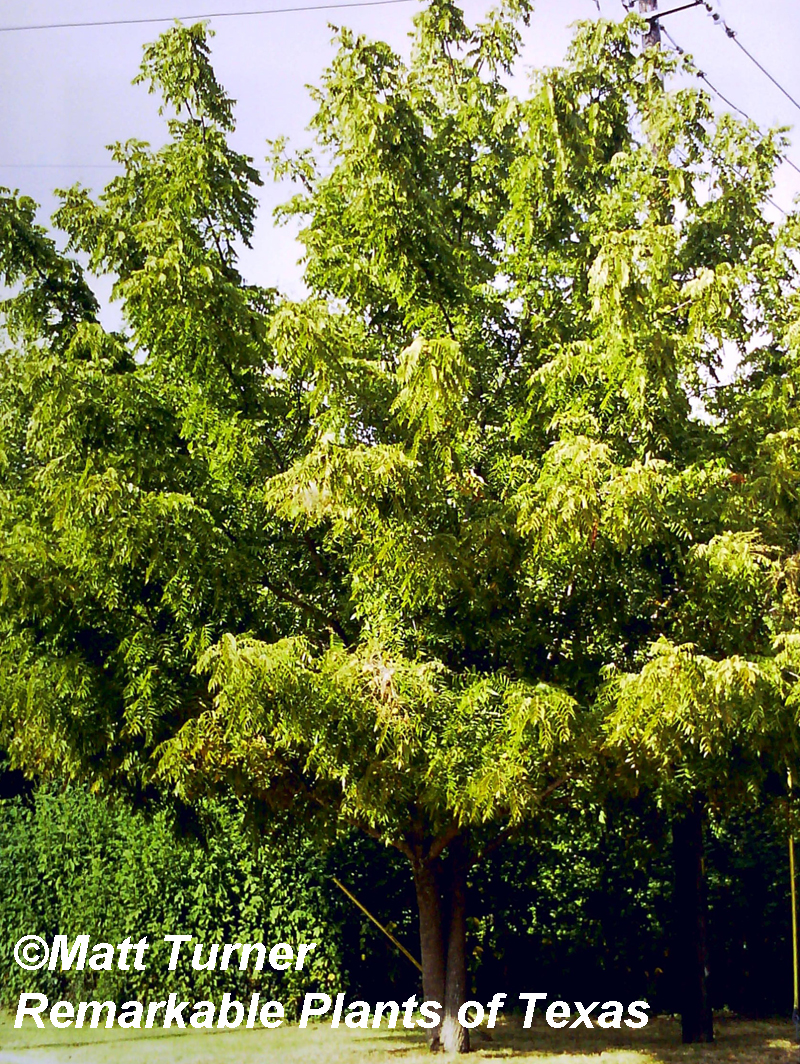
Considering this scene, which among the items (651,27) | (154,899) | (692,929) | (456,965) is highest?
(651,27)

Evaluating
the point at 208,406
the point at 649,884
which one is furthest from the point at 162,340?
the point at 649,884

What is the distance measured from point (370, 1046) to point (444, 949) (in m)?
1.24

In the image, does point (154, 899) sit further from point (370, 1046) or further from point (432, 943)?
point (432, 943)

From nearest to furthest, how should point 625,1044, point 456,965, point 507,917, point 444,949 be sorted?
1. point 456,965
2. point 444,949
3. point 625,1044
4. point 507,917

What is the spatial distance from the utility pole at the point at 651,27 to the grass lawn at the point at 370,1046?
326 inches

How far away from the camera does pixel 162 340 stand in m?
7.55

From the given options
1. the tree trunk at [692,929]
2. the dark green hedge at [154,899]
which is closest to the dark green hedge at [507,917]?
the dark green hedge at [154,899]

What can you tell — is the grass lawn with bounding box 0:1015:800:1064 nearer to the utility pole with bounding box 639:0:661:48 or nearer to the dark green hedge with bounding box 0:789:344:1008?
the dark green hedge with bounding box 0:789:344:1008

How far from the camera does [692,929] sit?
9.44 meters

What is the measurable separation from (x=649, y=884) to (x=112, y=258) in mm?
7409

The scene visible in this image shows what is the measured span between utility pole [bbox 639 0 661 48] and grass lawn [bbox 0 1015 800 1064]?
8.27 m

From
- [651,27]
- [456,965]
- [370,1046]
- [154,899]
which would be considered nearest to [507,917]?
[370,1046]

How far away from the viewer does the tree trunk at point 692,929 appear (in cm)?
935

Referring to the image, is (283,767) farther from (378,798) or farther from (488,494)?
(488,494)
